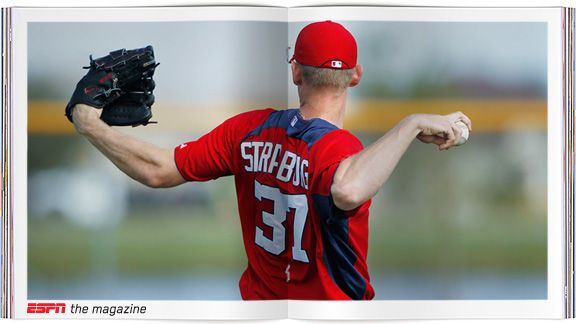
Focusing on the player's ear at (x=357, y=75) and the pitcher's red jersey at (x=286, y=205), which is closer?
the pitcher's red jersey at (x=286, y=205)

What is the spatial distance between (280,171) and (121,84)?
37.1 inches

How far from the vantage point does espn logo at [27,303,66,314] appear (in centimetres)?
511

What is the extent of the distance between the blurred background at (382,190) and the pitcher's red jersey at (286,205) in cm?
7

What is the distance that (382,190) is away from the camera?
5000 millimetres

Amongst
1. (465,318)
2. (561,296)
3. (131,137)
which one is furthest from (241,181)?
(561,296)

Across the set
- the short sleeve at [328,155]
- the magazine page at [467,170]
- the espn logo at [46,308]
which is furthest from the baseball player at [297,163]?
the espn logo at [46,308]

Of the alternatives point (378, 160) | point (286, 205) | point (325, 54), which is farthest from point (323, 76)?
point (286, 205)

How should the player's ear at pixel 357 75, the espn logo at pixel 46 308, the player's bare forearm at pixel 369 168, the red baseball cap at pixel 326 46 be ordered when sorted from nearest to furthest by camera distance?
the player's bare forearm at pixel 369 168, the red baseball cap at pixel 326 46, the player's ear at pixel 357 75, the espn logo at pixel 46 308

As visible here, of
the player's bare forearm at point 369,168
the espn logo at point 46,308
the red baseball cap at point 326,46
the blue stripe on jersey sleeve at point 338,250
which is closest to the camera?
the player's bare forearm at point 369,168

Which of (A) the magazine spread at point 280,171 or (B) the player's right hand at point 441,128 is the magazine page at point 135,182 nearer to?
(A) the magazine spread at point 280,171

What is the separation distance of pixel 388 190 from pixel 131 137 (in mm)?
1333

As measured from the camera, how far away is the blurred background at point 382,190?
5.00m

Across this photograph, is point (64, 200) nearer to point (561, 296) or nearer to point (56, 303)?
point (56, 303)

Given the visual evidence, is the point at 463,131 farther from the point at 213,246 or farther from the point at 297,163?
the point at 213,246
